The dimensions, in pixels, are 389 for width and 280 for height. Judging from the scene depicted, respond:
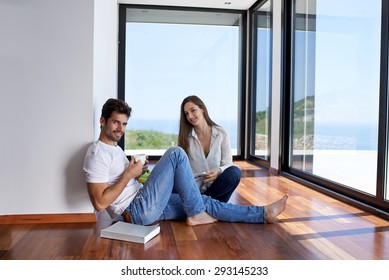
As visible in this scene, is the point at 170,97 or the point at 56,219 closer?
the point at 56,219

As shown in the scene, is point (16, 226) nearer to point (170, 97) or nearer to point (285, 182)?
point (285, 182)

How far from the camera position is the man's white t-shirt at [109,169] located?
6.45 feet

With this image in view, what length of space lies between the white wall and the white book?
0.45m

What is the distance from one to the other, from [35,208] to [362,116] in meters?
2.54

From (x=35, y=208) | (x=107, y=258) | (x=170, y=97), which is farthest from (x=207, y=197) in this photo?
(x=170, y=97)

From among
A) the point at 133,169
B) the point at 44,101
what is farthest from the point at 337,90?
the point at 44,101

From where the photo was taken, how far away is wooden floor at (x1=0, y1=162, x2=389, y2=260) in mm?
1731

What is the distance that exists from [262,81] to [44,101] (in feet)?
11.7

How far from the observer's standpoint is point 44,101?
2215 mm

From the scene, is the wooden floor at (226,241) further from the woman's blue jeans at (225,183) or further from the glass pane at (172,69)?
the glass pane at (172,69)

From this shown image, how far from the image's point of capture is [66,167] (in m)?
2.25

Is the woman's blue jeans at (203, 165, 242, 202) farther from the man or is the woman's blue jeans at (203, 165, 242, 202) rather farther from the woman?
the man

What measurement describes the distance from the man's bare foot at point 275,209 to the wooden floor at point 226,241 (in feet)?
0.16

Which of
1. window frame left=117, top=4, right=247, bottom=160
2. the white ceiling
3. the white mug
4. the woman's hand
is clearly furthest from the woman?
the white ceiling
